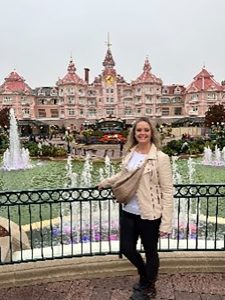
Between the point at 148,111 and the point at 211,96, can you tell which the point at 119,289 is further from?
the point at 211,96

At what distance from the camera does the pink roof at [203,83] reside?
2753 inches

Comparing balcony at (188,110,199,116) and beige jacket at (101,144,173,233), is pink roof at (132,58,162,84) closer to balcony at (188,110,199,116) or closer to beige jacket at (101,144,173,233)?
balcony at (188,110,199,116)

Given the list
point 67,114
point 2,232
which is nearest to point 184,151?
point 2,232

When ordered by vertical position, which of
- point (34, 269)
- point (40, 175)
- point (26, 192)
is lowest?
point (40, 175)

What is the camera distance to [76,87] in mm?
68812

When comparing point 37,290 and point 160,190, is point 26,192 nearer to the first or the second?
point 37,290

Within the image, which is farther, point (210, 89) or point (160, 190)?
point (210, 89)

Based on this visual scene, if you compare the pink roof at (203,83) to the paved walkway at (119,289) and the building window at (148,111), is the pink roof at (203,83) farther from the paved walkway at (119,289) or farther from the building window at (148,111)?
the paved walkway at (119,289)

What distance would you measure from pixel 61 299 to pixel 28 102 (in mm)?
67084

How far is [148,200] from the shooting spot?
12.6ft

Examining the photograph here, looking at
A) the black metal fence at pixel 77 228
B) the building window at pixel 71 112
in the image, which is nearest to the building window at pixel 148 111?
the building window at pixel 71 112

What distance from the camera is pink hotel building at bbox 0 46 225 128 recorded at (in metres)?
68.8

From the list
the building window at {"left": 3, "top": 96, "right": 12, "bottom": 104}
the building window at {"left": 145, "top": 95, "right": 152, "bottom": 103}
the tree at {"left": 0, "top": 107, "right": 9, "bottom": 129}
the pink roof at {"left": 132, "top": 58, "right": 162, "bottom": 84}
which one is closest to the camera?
the tree at {"left": 0, "top": 107, "right": 9, "bottom": 129}

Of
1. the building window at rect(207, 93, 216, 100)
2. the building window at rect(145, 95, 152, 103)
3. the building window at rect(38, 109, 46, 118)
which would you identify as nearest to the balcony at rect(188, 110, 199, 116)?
the building window at rect(207, 93, 216, 100)
